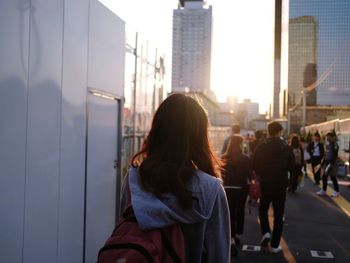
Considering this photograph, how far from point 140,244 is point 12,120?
5.73ft

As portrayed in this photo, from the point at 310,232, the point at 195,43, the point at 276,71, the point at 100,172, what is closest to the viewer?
the point at 100,172

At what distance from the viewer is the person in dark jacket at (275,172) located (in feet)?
21.1

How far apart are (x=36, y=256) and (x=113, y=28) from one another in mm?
2989

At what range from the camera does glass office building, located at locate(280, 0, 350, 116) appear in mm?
91262

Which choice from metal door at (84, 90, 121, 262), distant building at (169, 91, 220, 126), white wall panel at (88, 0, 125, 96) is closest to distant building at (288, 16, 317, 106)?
distant building at (169, 91, 220, 126)

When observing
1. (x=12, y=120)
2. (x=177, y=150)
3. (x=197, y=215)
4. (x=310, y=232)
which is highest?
(x=12, y=120)

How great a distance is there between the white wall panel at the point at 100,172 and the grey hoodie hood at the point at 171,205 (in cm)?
292

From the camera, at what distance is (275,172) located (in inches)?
253

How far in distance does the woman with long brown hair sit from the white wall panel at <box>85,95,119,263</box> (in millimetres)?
2863

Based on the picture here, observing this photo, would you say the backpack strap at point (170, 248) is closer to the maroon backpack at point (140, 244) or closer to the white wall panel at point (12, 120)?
the maroon backpack at point (140, 244)

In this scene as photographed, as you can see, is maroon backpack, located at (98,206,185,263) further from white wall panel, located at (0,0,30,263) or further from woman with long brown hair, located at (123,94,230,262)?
white wall panel, located at (0,0,30,263)

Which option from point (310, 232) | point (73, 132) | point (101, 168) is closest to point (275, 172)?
point (310, 232)

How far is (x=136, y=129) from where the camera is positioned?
7203mm

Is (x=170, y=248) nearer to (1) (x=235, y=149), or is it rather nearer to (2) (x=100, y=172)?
(2) (x=100, y=172)
